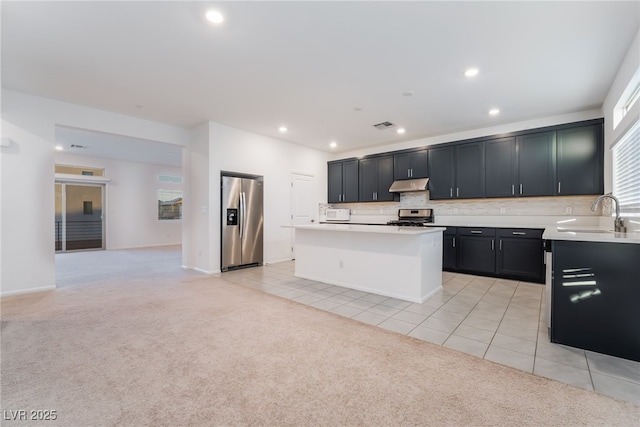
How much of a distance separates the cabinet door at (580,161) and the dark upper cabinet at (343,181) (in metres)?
3.98

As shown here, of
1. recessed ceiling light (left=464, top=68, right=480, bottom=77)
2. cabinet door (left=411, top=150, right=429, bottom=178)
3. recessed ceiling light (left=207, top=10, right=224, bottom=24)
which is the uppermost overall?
recessed ceiling light (left=207, top=10, right=224, bottom=24)

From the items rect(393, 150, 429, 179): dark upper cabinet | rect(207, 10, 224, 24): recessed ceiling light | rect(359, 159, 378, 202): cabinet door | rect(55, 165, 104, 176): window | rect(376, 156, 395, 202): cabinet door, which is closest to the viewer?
rect(207, 10, 224, 24): recessed ceiling light

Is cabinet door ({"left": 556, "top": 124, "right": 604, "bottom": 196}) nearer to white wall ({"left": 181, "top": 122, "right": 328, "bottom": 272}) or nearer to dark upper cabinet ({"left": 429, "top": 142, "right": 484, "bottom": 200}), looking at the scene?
dark upper cabinet ({"left": 429, "top": 142, "right": 484, "bottom": 200})

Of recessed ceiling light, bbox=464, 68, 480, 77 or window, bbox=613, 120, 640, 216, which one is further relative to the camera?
recessed ceiling light, bbox=464, 68, 480, 77

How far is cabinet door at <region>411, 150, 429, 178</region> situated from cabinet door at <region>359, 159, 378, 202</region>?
37.2 inches

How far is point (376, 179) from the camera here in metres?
6.72

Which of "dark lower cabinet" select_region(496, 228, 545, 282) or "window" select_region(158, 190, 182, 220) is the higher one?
"window" select_region(158, 190, 182, 220)

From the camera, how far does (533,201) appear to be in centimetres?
492

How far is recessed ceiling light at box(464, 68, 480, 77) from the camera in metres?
3.20

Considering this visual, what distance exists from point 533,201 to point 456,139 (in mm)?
1795

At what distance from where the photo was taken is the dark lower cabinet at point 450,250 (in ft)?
17.0

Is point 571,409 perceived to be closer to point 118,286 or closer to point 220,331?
point 220,331

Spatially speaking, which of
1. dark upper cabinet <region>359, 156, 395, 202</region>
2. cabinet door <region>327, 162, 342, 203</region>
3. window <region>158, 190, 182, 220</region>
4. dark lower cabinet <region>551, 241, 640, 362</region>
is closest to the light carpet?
dark lower cabinet <region>551, 241, 640, 362</region>

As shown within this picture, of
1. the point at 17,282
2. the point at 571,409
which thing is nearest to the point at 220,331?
the point at 571,409
